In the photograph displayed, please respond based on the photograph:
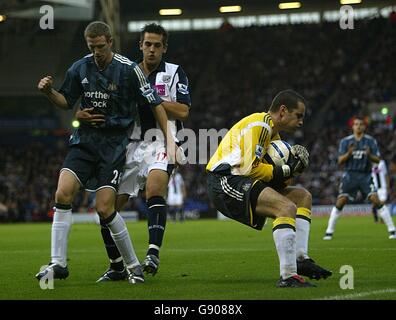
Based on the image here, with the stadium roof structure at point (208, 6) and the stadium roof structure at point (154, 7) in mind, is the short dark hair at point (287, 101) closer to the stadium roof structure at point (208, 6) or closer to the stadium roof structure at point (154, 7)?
the stadium roof structure at point (154, 7)

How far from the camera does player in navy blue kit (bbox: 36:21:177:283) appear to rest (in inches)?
310

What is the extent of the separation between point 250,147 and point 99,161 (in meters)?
1.56

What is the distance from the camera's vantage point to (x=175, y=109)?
352 inches

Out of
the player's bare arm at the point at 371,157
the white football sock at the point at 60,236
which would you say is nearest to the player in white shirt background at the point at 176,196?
the player's bare arm at the point at 371,157

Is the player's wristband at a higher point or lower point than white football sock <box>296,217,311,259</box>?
higher

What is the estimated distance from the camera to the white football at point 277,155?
26.1 feet

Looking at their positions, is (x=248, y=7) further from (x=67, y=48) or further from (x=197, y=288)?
(x=197, y=288)

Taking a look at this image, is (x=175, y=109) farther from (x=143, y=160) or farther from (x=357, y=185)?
(x=357, y=185)

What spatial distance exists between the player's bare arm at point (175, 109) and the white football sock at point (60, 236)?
168cm

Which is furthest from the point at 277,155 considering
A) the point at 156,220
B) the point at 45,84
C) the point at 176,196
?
the point at 176,196

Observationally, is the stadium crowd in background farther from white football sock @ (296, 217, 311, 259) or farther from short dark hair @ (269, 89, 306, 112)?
short dark hair @ (269, 89, 306, 112)

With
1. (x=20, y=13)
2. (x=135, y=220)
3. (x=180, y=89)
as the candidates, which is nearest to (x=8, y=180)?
(x=135, y=220)

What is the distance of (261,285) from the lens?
7566 mm

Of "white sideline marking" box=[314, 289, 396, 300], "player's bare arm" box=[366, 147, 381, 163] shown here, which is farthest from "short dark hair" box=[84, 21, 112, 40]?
"player's bare arm" box=[366, 147, 381, 163]
